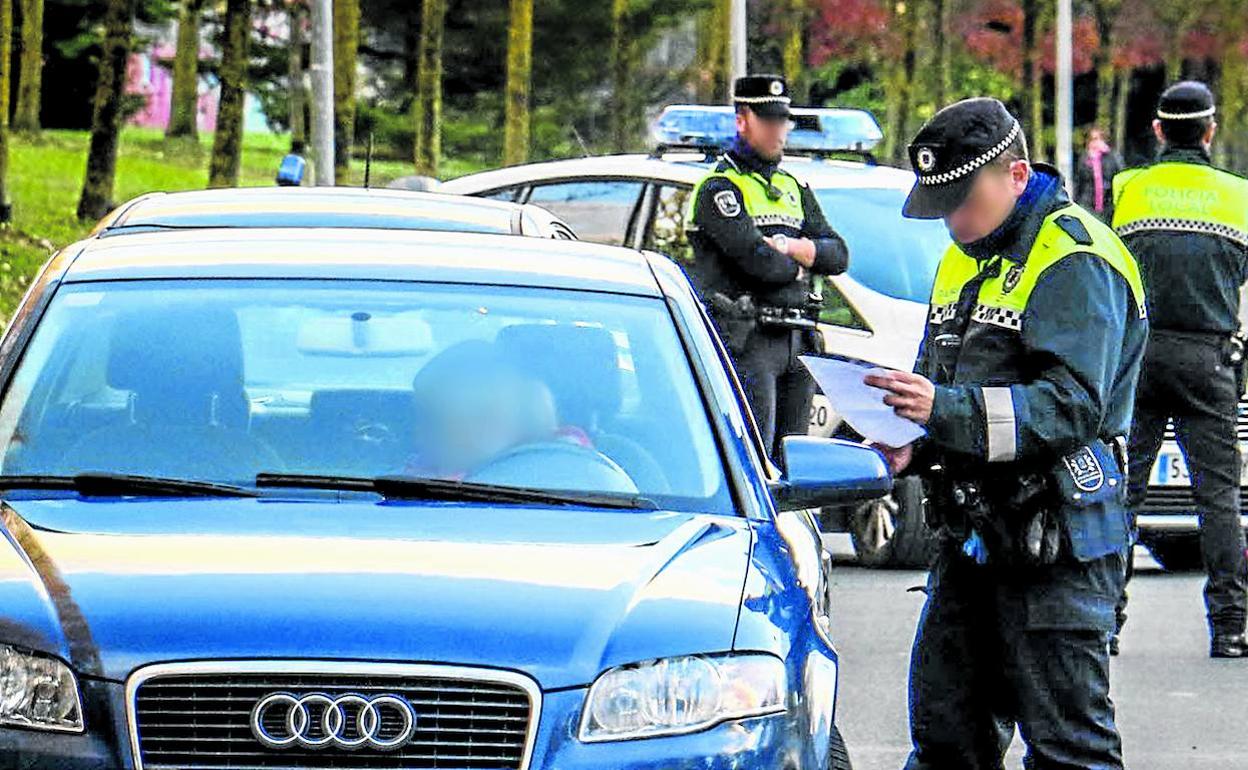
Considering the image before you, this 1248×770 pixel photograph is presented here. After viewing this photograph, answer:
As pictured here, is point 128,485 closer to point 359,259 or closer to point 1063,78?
point 359,259

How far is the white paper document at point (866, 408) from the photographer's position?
496 centimetres

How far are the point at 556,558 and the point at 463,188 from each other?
27.8 feet

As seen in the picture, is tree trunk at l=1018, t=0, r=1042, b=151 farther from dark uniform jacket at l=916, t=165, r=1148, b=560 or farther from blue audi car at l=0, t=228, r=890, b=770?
dark uniform jacket at l=916, t=165, r=1148, b=560

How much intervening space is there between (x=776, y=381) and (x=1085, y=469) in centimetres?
502

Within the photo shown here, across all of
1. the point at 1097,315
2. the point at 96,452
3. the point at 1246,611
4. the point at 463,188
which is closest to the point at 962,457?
the point at 1097,315

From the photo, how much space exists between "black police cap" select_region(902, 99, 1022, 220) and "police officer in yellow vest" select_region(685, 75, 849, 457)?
15.6 ft

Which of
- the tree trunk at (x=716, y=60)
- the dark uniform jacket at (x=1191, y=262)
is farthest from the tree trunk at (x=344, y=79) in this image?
the dark uniform jacket at (x=1191, y=262)

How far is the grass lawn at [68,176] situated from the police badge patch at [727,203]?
9.79 meters

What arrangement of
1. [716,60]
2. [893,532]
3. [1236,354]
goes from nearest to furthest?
[1236,354] → [893,532] → [716,60]

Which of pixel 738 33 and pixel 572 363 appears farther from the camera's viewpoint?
pixel 738 33

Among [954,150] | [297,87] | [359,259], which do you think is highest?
[954,150]

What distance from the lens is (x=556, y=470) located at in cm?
505

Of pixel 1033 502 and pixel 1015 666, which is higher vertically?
pixel 1033 502

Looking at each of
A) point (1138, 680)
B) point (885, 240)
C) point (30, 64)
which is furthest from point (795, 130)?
point (30, 64)
